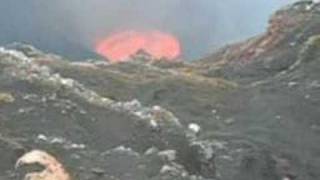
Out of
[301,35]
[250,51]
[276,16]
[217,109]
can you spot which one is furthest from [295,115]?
[276,16]

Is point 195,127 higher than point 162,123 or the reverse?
higher

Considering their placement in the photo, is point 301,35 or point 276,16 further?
point 276,16

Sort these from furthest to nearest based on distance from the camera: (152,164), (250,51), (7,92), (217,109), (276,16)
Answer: (276,16) < (250,51) < (217,109) < (7,92) < (152,164)

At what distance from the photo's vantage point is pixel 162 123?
6525 cm

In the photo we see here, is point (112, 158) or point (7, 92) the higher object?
point (7, 92)

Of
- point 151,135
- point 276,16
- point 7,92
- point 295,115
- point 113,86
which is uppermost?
point 276,16

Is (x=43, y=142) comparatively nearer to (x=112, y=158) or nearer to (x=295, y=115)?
(x=112, y=158)

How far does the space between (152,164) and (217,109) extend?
37743 mm

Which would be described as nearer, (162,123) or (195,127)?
(162,123)

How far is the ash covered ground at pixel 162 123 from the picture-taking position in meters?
57.3

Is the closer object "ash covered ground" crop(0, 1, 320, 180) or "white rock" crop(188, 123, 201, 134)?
"ash covered ground" crop(0, 1, 320, 180)

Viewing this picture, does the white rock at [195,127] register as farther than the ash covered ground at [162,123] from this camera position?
Yes

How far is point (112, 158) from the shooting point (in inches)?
2259

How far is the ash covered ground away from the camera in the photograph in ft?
188
